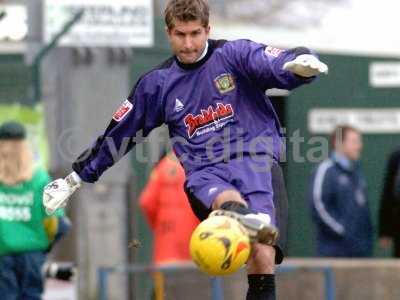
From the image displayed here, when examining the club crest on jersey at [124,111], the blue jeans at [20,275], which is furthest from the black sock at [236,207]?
the blue jeans at [20,275]

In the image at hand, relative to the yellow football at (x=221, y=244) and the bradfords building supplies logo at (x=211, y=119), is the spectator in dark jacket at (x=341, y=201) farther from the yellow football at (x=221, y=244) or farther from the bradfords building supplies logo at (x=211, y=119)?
the yellow football at (x=221, y=244)

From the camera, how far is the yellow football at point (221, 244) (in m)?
9.23

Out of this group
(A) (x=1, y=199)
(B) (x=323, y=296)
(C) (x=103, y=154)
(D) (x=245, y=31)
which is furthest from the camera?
(D) (x=245, y=31)

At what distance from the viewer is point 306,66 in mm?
9477

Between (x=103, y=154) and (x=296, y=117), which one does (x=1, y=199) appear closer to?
(x=103, y=154)

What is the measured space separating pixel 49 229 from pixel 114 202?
11.7ft

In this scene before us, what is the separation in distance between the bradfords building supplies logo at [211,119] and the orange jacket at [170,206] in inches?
174

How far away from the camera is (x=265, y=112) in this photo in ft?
33.3

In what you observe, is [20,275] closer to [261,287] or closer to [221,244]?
[261,287]

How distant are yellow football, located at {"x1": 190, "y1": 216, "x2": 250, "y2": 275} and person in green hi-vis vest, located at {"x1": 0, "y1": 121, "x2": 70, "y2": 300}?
11.3 ft

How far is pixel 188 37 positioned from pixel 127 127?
0.83 meters

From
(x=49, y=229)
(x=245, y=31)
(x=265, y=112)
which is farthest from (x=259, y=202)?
(x=245, y=31)

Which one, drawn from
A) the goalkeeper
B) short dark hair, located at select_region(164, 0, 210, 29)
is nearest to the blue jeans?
the goalkeeper

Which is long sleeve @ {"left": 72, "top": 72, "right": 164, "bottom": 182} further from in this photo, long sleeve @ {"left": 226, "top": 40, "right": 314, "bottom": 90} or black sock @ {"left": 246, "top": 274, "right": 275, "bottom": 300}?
black sock @ {"left": 246, "top": 274, "right": 275, "bottom": 300}
